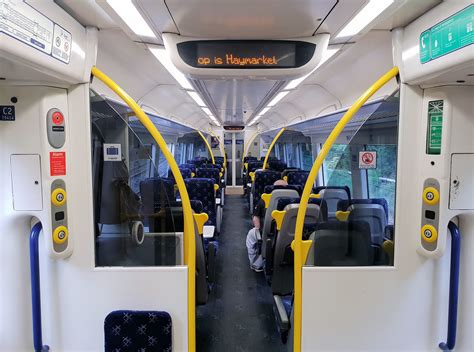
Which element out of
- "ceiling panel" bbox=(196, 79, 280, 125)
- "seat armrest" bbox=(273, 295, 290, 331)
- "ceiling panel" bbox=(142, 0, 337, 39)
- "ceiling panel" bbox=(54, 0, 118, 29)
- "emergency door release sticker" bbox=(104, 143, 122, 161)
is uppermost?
"ceiling panel" bbox=(196, 79, 280, 125)

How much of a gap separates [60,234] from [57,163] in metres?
0.49

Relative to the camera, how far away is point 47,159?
1.87 m

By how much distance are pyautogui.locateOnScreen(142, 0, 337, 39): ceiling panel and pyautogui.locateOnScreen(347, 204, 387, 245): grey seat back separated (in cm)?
174

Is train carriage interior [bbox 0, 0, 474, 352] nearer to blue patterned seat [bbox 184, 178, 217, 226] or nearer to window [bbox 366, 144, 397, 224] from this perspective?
window [bbox 366, 144, 397, 224]

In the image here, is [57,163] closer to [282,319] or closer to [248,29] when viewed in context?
[248,29]

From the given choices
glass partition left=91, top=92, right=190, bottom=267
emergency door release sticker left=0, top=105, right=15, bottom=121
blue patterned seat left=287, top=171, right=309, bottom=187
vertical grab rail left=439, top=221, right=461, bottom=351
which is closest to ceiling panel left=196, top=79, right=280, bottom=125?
glass partition left=91, top=92, right=190, bottom=267

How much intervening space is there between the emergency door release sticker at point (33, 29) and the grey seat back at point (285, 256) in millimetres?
2554

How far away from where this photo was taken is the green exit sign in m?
1.35

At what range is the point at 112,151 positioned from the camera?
2.23 metres

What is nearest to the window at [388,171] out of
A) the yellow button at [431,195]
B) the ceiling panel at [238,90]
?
the yellow button at [431,195]

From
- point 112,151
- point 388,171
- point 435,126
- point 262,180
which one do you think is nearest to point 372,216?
point 388,171

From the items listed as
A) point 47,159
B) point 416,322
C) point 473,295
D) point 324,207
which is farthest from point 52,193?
point 473,295

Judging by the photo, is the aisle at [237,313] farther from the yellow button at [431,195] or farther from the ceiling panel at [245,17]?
the ceiling panel at [245,17]

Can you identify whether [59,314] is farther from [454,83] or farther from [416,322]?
[454,83]
